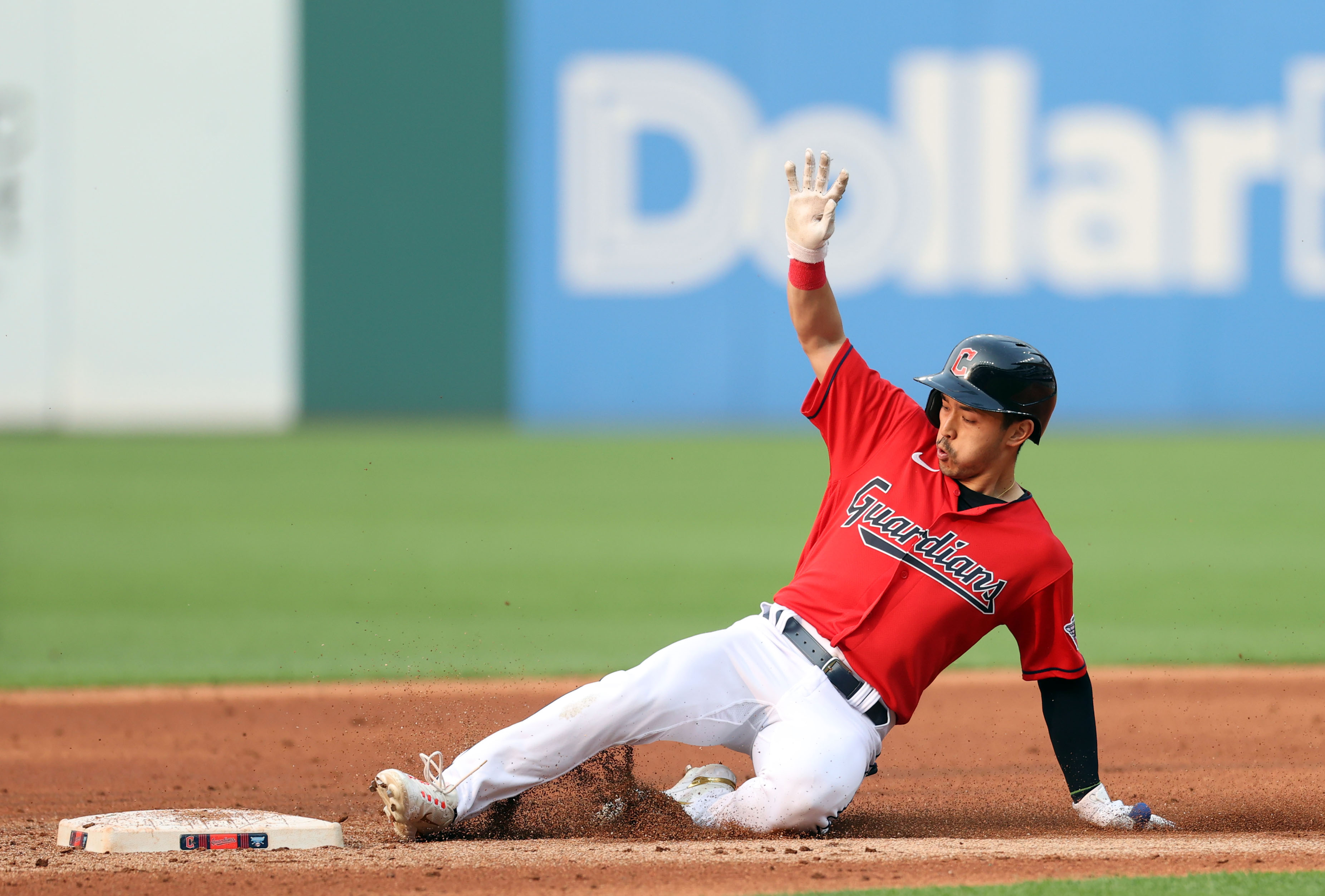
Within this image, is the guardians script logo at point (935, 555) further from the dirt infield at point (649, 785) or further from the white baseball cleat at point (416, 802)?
the white baseball cleat at point (416, 802)

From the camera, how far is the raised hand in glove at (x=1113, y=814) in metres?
4.09

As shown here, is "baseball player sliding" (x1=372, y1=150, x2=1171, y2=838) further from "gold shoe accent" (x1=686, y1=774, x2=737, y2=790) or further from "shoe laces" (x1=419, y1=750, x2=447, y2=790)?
"gold shoe accent" (x1=686, y1=774, x2=737, y2=790)

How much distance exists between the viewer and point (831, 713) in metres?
3.88

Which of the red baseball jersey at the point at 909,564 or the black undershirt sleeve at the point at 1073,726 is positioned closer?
the red baseball jersey at the point at 909,564

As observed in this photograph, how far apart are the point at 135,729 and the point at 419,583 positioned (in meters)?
3.47

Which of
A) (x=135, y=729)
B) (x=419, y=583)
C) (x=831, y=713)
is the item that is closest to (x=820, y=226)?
(x=831, y=713)

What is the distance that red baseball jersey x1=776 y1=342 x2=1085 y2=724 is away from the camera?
12.8ft

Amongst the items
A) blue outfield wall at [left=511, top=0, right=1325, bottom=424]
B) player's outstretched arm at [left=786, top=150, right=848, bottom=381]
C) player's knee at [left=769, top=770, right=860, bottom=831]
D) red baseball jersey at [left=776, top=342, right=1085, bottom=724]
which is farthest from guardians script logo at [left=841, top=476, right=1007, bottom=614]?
blue outfield wall at [left=511, top=0, right=1325, bottom=424]

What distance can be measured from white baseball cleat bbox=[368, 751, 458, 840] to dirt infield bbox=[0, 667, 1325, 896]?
0.19 feet

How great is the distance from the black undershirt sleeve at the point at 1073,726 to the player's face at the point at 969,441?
1.89ft

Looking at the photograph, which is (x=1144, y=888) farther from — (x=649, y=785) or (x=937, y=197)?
(x=937, y=197)

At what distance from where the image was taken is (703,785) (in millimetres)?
4301

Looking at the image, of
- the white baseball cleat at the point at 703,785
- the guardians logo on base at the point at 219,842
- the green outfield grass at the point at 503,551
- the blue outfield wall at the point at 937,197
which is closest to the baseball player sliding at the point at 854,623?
the white baseball cleat at the point at 703,785

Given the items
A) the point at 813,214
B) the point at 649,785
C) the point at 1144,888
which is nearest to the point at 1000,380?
the point at 813,214
